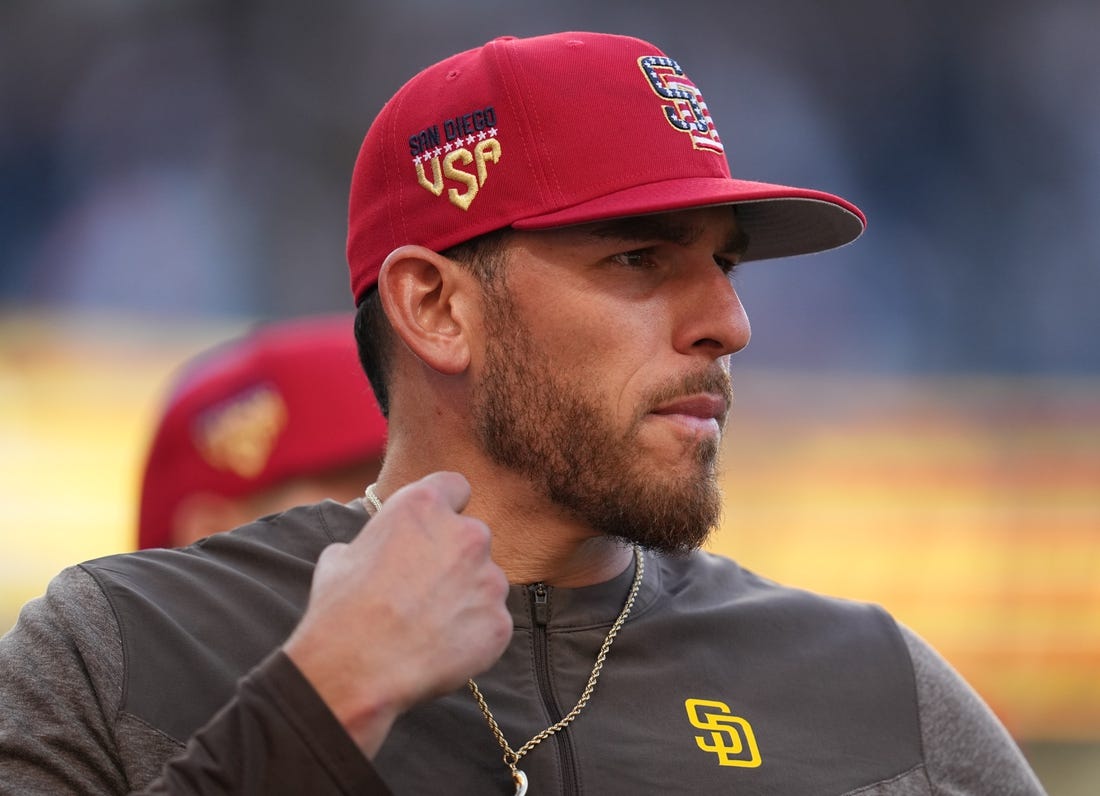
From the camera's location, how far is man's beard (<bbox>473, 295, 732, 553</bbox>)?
1844 mm

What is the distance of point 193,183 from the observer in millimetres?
6117

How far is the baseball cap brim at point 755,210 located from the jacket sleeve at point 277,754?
719 millimetres

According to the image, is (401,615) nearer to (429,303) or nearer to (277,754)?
(277,754)

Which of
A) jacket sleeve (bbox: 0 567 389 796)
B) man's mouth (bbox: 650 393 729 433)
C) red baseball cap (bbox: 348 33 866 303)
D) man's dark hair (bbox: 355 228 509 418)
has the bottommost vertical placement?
jacket sleeve (bbox: 0 567 389 796)

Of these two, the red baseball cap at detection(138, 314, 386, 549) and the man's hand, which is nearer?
the man's hand

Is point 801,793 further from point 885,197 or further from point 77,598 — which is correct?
point 885,197

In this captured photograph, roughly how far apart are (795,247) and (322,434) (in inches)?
45.9

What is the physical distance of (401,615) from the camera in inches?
57.7

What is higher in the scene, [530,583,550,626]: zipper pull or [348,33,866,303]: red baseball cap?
[348,33,866,303]: red baseball cap

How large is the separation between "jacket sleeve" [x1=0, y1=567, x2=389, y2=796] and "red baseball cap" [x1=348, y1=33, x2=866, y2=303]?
0.65 meters

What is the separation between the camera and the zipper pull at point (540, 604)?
75.3 inches

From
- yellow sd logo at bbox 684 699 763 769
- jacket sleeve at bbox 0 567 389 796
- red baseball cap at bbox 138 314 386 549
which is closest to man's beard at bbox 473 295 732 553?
yellow sd logo at bbox 684 699 763 769

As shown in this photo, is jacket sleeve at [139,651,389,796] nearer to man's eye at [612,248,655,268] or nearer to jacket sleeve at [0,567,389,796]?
jacket sleeve at [0,567,389,796]

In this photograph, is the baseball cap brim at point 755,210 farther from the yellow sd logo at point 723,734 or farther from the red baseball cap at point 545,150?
the yellow sd logo at point 723,734
